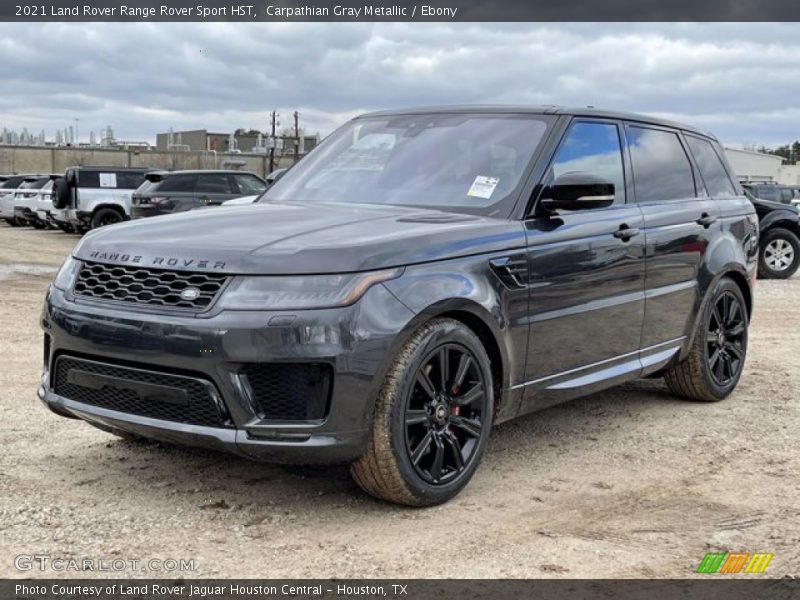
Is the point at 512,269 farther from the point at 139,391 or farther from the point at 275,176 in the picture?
the point at 275,176

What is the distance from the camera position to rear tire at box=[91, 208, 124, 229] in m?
23.3

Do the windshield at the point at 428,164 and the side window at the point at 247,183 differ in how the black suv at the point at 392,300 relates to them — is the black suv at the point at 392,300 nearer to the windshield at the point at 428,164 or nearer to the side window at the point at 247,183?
the windshield at the point at 428,164

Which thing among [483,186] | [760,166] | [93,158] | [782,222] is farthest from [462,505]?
[760,166]

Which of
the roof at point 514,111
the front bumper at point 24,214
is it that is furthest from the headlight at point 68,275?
the front bumper at point 24,214

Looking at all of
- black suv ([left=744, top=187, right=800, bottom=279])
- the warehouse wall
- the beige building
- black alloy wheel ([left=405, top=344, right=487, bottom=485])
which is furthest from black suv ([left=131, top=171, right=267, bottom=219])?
the beige building

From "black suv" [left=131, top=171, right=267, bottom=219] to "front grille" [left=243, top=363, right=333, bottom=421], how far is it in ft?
51.0

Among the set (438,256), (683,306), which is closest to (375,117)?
(438,256)

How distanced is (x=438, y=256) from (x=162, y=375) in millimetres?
1251

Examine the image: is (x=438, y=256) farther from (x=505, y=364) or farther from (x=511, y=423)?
(x=511, y=423)

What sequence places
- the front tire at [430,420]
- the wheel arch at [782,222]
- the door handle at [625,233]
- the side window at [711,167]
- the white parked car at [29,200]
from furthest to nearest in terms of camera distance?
the white parked car at [29,200] < the wheel arch at [782,222] < the side window at [711,167] < the door handle at [625,233] < the front tire at [430,420]

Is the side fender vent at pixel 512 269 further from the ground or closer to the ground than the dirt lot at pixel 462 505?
further from the ground

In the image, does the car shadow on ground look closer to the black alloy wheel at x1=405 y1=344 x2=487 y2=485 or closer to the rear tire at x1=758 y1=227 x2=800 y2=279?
the black alloy wheel at x1=405 y1=344 x2=487 y2=485

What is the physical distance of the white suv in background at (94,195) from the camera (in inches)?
914

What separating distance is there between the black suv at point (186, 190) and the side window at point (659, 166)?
13.7 meters
